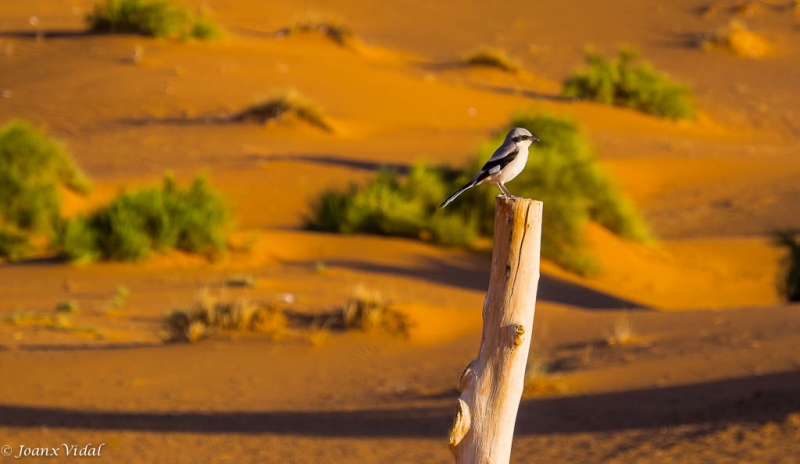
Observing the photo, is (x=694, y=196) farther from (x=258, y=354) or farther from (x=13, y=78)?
(x=13, y=78)

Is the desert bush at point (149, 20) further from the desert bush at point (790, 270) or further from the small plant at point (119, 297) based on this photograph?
the desert bush at point (790, 270)

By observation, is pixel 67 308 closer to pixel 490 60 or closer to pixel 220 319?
pixel 220 319

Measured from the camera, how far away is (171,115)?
82.4ft

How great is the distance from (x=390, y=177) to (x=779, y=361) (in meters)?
9.05

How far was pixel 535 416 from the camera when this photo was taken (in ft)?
26.7

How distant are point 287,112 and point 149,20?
9.31 metres

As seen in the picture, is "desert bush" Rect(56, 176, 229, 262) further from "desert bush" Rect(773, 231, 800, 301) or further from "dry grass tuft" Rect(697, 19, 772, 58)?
"dry grass tuft" Rect(697, 19, 772, 58)

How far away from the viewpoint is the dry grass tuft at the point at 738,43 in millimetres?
41344

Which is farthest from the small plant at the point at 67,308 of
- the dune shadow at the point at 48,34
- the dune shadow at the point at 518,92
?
the dune shadow at the point at 48,34

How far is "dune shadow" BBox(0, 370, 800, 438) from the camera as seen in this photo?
771cm

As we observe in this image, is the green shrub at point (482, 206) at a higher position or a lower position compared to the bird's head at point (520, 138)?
lower

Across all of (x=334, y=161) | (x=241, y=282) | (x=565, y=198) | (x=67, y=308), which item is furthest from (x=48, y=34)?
(x=67, y=308)

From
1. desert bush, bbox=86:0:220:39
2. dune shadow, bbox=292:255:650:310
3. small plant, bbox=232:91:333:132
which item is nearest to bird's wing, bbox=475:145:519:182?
dune shadow, bbox=292:255:650:310

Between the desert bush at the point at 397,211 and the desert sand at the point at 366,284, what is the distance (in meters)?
0.40
